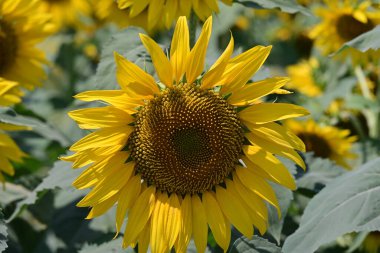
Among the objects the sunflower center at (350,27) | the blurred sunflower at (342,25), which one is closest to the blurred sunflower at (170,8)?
the blurred sunflower at (342,25)

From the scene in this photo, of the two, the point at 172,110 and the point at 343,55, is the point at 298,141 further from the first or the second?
the point at 343,55

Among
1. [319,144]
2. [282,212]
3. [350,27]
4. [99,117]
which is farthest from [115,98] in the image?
[350,27]

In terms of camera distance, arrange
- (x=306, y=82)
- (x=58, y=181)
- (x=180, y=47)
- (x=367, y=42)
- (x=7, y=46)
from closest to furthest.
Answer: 1. (x=180, y=47)
2. (x=367, y=42)
3. (x=58, y=181)
4. (x=7, y=46)
5. (x=306, y=82)

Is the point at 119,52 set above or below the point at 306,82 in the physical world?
above

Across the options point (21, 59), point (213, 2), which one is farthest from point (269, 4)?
point (21, 59)

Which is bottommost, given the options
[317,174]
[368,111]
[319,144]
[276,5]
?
[368,111]

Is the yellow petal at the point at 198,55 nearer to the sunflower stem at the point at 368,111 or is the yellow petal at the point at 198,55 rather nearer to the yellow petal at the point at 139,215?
the yellow petal at the point at 139,215

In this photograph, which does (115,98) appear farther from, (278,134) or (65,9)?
(65,9)
